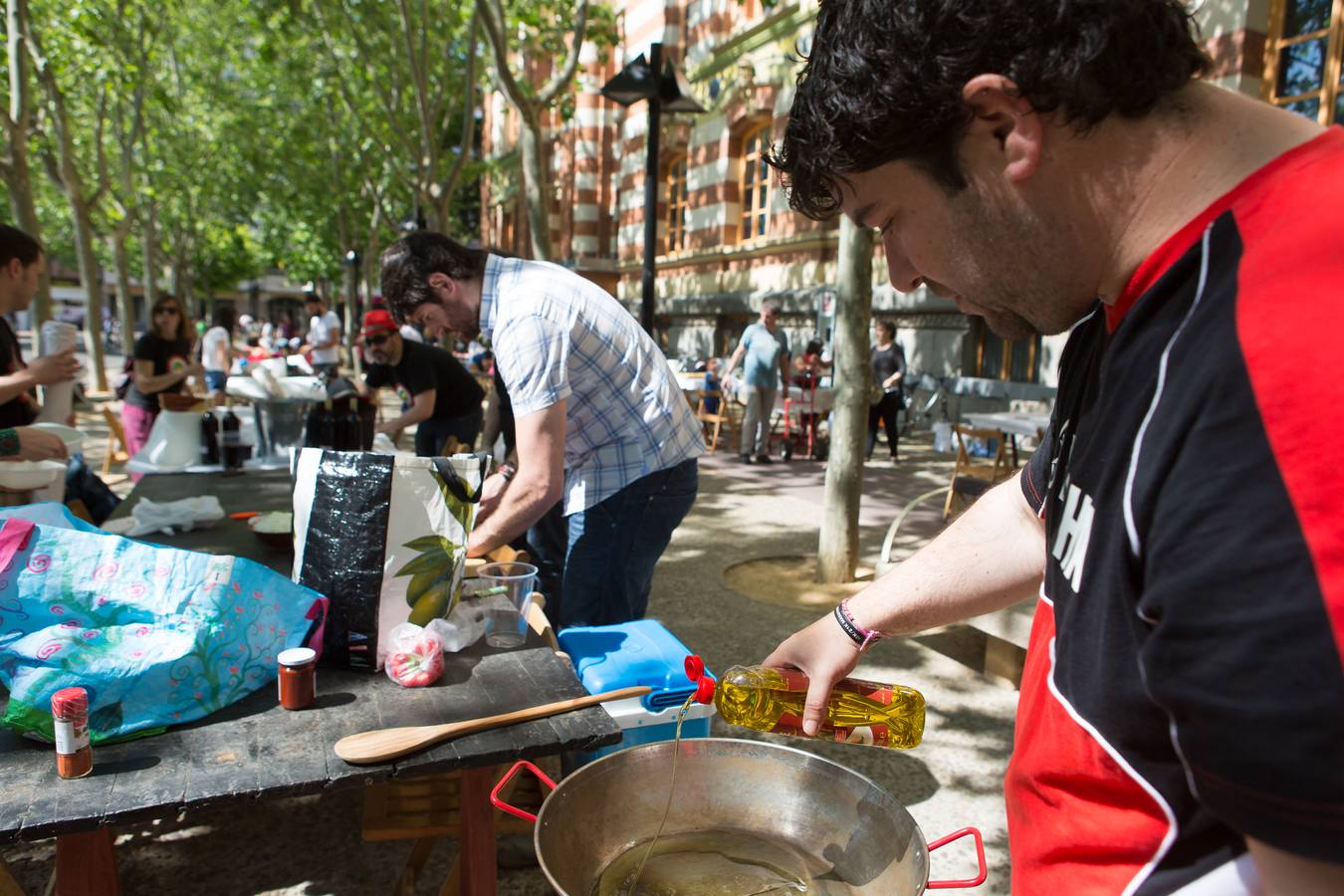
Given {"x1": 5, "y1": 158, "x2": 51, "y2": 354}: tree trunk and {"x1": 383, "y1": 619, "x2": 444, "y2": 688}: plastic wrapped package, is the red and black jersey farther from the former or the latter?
{"x1": 5, "y1": 158, "x2": 51, "y2": 354}: tree trunk

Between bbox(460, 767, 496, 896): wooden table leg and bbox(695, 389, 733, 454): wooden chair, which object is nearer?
bbox(460, 767, 496, 896): wooden table leg

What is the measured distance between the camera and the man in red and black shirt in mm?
543

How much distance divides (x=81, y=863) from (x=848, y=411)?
4364 mm

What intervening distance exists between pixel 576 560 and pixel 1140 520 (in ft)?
7.83

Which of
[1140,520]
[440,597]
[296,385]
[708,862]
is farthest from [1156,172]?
[296,385]

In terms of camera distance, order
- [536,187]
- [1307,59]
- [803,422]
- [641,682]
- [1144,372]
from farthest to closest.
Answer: [803,422], [536,187], [1307,59], [641,682], [1144,372]

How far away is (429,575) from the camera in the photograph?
2.00 metres

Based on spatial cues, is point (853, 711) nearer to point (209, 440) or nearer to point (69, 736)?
point (69, 736)

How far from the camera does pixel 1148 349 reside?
2.32 feet

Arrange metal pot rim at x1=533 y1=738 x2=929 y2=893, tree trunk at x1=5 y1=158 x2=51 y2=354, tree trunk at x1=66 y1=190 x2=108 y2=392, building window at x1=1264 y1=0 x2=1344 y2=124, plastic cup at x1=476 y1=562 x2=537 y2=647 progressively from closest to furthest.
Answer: metal pot rim at x1=533 y1=738 x2=929 y2=893
plastic cup at x1=476 y1=562 x2=537 y2=647
building window at x1=1264 y1=0 x2=1344 y2=124
tree trunk at x1=5 y1=158 x2=51 y2=354
tree trunk at x1=66 y1=190 x2=108 y2=392

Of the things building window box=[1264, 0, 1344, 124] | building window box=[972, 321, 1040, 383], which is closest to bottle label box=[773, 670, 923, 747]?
building window box=[1264, 0, 1344, 124]

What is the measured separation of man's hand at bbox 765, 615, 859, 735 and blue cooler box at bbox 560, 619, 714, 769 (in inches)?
36.1

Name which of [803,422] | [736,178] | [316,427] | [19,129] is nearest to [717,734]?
[316,427]

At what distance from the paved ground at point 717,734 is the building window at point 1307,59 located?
7.55 m
